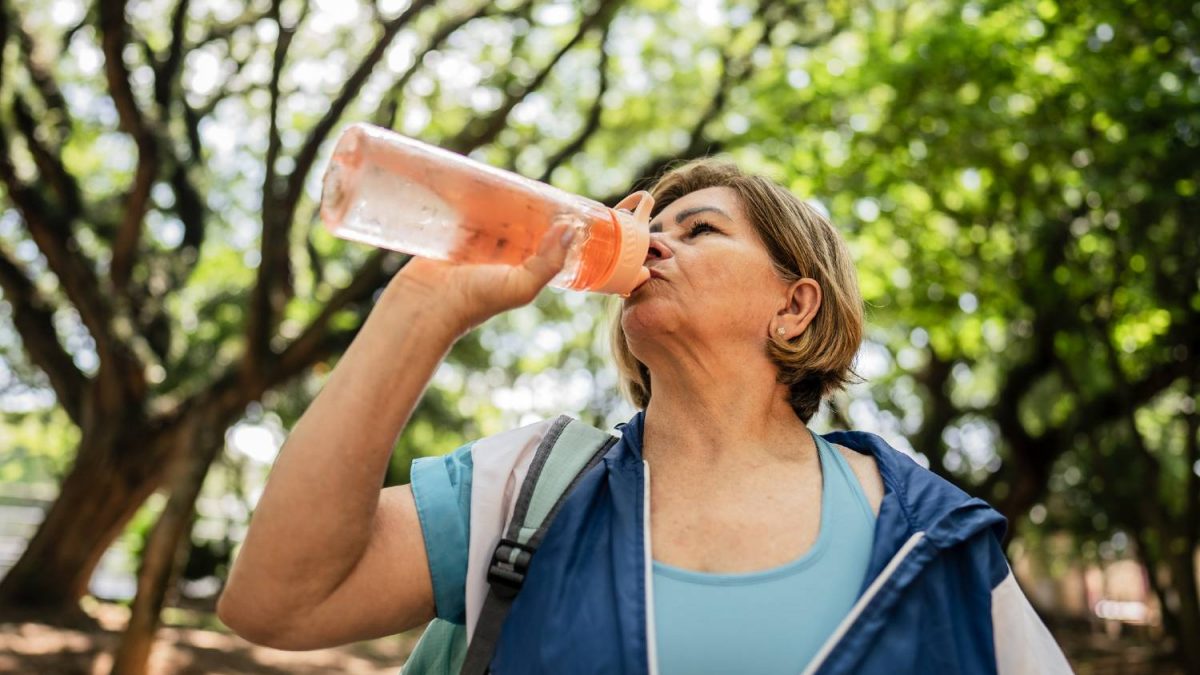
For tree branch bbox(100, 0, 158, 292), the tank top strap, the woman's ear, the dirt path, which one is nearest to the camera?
the tank top strap

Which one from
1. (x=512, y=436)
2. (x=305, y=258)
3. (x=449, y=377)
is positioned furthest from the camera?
(x=449, y=377)

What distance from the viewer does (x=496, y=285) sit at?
5.43 feet

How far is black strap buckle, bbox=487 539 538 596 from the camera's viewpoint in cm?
171

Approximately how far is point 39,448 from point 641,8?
1834 centimetres

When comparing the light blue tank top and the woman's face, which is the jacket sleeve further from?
the woman's face

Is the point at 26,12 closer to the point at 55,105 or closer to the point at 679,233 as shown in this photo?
the point at 55,105

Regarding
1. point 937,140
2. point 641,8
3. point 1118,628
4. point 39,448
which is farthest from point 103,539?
point 1118,628

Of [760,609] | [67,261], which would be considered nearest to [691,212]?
[760,609]

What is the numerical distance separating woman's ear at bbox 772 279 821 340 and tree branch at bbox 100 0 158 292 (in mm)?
6751

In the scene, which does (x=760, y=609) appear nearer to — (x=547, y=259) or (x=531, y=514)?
(x=531, y=514)

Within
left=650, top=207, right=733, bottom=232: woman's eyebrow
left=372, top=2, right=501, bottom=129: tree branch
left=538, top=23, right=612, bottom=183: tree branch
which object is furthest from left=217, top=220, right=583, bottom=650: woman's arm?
left=538, top=23, right=612, bottom=183: tree branch

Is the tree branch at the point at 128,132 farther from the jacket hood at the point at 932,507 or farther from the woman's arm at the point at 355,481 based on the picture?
the jacket hood at the point at 932,507

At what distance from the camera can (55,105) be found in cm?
1023

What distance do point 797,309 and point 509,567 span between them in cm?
91
